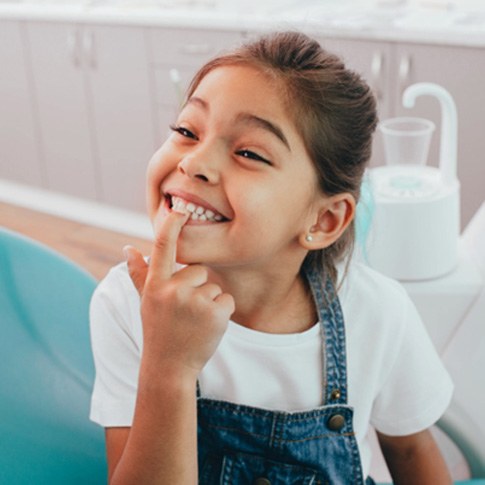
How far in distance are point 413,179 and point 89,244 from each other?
7.10ft

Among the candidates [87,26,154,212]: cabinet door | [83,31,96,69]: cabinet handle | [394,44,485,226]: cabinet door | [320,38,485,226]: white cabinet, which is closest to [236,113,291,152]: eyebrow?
[320,38,485,226]: white cabinet

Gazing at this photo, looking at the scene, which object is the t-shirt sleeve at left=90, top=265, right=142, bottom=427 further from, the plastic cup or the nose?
the plastic cup

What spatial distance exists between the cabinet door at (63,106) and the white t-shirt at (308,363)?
2746mm

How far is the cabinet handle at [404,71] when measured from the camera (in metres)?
2.74

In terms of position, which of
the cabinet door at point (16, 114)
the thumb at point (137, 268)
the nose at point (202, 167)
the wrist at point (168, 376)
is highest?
the nose at point (202, 167)

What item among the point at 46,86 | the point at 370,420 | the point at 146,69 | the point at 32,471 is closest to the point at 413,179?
the point at 370,420

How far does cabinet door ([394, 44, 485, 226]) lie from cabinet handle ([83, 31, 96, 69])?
1.38 m

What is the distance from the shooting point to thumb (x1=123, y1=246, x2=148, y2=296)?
0.95 meters

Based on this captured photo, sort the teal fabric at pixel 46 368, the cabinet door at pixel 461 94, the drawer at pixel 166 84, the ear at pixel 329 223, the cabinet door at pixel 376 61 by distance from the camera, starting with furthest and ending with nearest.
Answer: the drawer at pixel 166 84 < the cabinet door at pixel 376 61 < the cabinet door at pixel 461 94 < the teal fabric at pixel 46 368 < the ear at pixel 329 223

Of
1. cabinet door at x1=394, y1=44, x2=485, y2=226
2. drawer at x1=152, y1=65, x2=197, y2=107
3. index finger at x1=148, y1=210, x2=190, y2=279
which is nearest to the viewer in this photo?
index finger at x1=148, y1=210, x2=190, y2=279

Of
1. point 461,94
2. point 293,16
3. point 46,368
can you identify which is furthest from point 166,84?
point 46,368

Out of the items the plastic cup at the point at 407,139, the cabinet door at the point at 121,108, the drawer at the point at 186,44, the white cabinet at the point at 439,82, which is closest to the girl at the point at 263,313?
the plastic cup at the point at 407,139

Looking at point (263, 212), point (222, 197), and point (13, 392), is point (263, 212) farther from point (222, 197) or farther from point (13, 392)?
point (13, 392)

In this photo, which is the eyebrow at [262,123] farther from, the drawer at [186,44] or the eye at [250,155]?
the drawer at [186,44]
